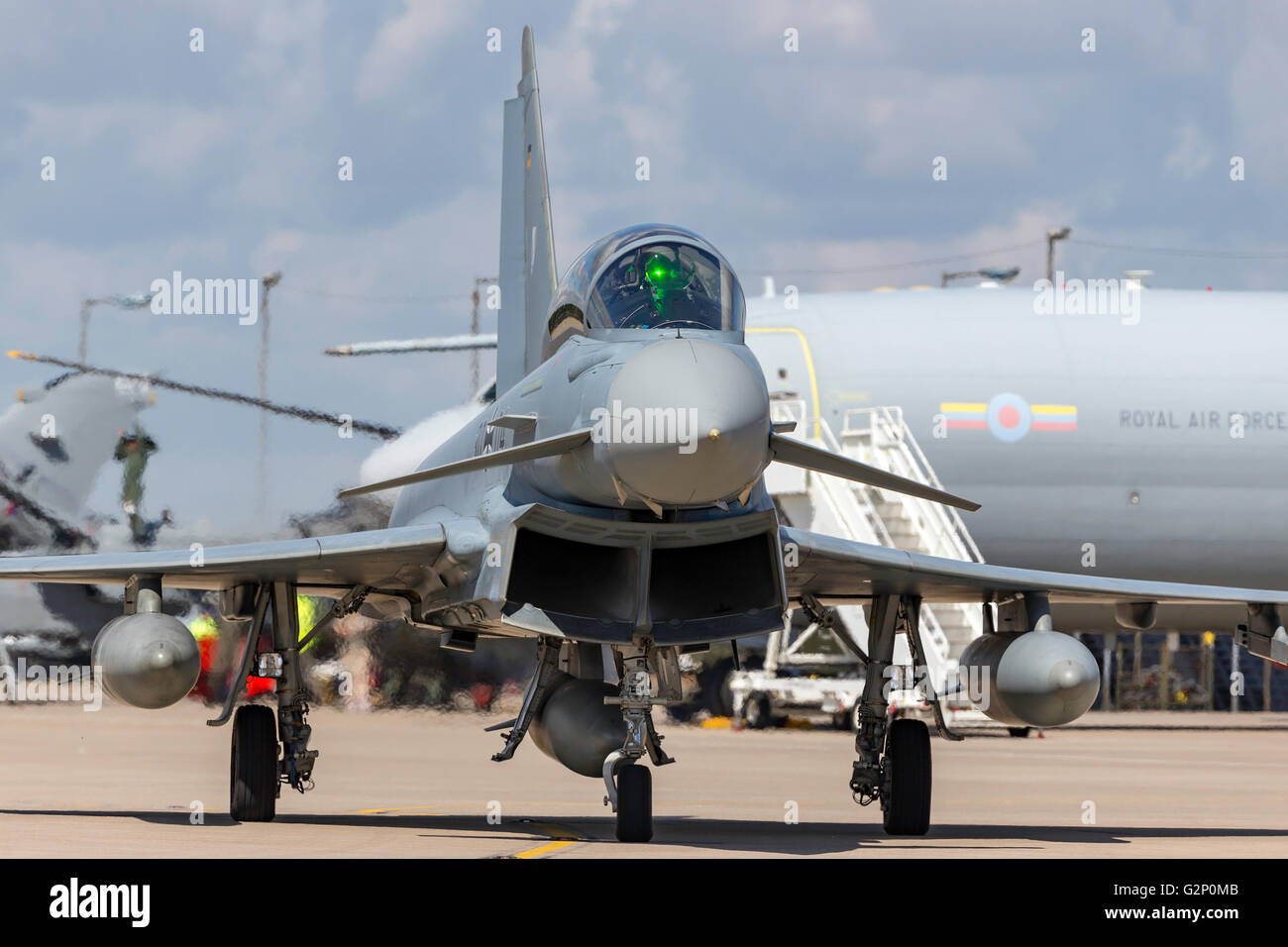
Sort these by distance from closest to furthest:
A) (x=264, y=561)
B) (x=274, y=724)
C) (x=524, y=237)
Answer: (x=264, y=561)
(x=274, y=724)
(x=524, y=237)

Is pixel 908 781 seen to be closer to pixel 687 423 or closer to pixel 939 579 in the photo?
pixel 939 579

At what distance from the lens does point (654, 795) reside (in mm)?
16766

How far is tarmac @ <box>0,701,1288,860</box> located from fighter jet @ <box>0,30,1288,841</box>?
0.72 metres

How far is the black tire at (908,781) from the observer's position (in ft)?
41.7

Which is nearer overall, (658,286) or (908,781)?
(658,286)

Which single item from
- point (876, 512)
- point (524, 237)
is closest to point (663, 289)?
point (524, 237)

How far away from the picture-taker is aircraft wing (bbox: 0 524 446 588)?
1222cm

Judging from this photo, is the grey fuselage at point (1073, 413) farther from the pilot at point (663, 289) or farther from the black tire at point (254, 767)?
the pilot at point (663, 289)

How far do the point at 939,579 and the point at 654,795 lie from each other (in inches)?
196

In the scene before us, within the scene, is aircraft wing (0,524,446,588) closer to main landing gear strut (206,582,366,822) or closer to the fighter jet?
the fighter jet

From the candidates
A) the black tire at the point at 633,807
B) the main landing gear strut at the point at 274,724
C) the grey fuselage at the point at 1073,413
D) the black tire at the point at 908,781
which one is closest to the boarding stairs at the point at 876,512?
the grey fuselage at the point at 1073,413

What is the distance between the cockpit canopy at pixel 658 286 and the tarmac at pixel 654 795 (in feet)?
10.4

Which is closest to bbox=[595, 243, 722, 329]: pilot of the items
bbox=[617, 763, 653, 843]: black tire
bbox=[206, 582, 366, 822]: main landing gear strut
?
bbox=[617, 763, 653, 843]: black tire

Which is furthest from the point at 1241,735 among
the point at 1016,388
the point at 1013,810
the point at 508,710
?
the point at 1013,810
